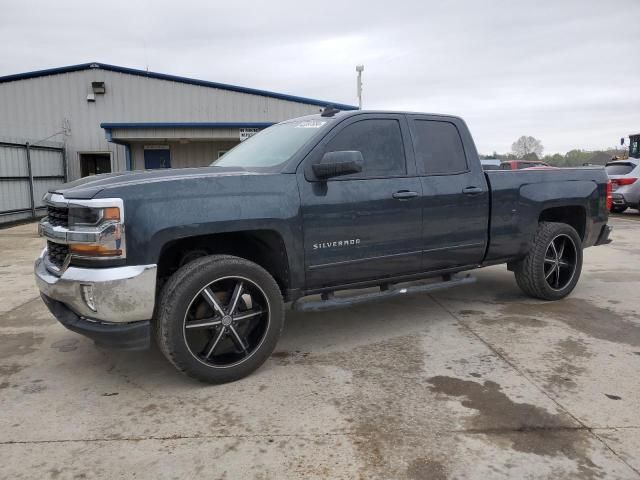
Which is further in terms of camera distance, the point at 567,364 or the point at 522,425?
the point at 567,364

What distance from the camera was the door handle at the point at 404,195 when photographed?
13.5ft

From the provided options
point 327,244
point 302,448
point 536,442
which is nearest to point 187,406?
point 302,448

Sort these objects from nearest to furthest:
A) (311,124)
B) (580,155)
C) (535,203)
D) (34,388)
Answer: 1. (34,388)
2. (311,124)
3. (535,203)
4. (580,155)

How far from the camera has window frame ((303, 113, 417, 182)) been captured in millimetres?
3803

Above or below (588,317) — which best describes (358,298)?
above

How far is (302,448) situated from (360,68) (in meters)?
21.2

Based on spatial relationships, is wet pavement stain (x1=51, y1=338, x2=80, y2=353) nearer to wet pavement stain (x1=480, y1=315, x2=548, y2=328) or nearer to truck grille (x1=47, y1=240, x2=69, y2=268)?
truck grille (x1=47, y1=240, x2=69, y2=268)

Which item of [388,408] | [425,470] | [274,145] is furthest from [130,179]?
[425,470]

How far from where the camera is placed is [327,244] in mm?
3824

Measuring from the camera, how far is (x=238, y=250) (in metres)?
3.90

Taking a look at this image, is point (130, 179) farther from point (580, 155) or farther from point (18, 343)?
point (580, 155)

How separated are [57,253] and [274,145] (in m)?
1.87

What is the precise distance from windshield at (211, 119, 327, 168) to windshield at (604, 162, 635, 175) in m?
14.0

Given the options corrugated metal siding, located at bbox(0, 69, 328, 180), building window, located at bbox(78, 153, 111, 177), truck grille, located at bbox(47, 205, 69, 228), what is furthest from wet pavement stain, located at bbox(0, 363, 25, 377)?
building window, located at bbox(78, 153, 111, 177)
